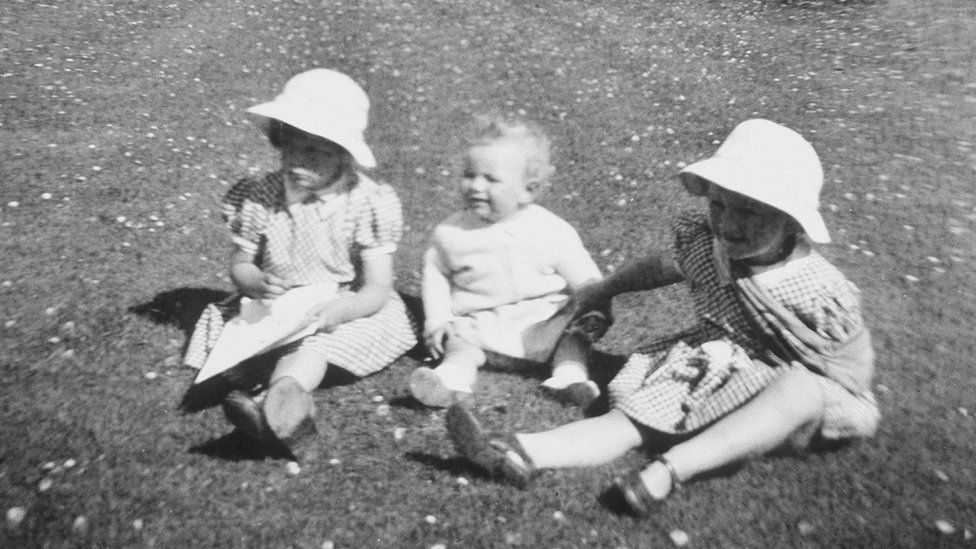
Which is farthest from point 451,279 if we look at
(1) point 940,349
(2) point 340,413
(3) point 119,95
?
(3) point 119,95

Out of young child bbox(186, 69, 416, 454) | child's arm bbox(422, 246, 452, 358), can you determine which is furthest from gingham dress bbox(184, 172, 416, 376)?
child's arm bbox(422, 246, 452, 358)

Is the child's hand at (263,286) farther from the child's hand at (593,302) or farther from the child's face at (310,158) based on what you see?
the child's hand at (593,302)

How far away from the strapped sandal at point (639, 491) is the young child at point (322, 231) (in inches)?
60.7

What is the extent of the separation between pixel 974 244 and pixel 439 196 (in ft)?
Answer: 13.8

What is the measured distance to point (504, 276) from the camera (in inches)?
169

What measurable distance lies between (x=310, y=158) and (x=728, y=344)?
2.18m

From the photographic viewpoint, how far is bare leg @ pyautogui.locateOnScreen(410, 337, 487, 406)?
395cm

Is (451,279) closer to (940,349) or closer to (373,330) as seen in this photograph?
(373,330)

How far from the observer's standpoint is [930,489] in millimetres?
3648

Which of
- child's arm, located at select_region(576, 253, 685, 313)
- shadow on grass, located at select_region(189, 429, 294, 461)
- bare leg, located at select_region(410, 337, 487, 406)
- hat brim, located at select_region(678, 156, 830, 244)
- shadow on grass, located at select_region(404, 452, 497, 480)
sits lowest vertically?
shadow on grass, located at select_region(189, 429, 294, 461)

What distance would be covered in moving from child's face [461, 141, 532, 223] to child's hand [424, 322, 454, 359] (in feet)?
2.04

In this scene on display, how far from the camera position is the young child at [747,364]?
11.1 ft

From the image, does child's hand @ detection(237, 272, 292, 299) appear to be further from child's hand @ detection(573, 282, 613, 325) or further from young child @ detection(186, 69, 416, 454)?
child's hand @ detection(573, 282, 613, 325)

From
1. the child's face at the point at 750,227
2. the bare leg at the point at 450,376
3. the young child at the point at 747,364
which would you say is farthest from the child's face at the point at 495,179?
the child's face at the point at 750,227
